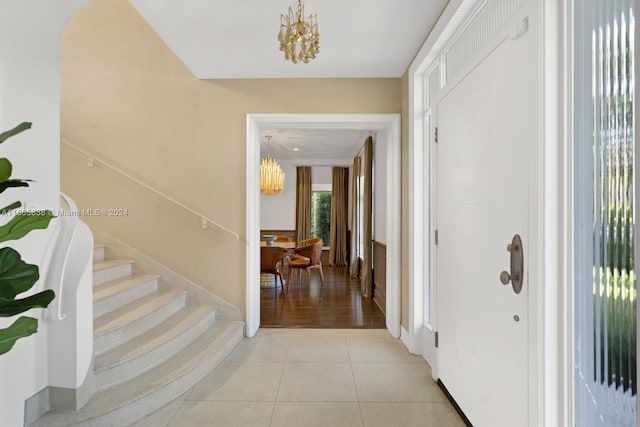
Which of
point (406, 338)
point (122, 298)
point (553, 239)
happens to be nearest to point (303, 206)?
point (406, 338)

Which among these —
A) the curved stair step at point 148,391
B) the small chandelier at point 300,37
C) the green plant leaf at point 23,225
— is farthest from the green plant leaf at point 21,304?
the small chandelier at point 300,37

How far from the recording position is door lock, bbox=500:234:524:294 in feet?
4.96

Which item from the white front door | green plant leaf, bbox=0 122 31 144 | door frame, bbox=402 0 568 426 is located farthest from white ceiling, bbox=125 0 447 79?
green plant leaf, bbox=0 122 31 144

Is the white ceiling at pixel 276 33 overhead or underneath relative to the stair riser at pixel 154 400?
overhead

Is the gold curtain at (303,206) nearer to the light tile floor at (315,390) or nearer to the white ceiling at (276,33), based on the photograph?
the white ceiling at (276,33)

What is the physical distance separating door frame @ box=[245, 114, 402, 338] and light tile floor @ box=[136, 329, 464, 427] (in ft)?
1.27

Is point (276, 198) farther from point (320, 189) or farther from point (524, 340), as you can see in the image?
point (524, 340)

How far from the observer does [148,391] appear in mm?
2125

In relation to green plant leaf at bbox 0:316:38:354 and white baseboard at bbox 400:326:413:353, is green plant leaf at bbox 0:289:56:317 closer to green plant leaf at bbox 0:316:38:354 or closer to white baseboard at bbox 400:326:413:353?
green plant leaf at bbox 0:316:38:354

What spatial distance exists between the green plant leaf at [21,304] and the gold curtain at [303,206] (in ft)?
25.7

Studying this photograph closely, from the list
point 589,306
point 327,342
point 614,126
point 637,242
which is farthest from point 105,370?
point 614,126

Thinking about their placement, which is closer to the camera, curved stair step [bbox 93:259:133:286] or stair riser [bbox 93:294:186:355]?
stair riser [bbox 93:294:186:355]

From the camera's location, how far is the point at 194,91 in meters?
3.54

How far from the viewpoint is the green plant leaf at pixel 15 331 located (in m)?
0.92
